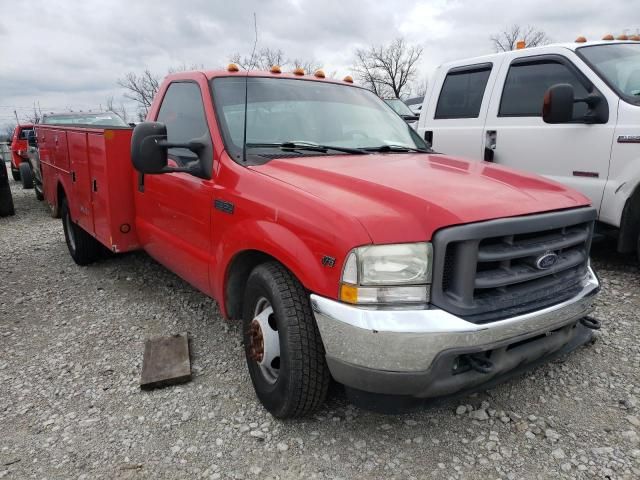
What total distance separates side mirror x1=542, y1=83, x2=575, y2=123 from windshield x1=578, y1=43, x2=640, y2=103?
524 mm

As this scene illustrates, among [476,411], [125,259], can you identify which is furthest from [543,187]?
[125,259]

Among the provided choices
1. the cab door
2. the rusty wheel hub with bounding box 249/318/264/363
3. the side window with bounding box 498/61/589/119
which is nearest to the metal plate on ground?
the cab door

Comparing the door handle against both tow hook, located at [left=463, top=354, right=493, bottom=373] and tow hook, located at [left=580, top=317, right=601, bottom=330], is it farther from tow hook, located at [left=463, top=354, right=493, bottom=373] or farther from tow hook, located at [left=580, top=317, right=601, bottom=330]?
tow hook, located at [left=463, top=354, right=493, bottom=373]

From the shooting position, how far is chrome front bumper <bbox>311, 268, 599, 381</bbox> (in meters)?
2.01

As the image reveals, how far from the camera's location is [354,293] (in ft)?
6.82

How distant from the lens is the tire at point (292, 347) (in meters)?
2.33

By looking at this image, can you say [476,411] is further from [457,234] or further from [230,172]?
[230,172]

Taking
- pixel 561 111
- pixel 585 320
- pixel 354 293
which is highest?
pixel 561 111

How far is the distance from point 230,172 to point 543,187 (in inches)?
66.3

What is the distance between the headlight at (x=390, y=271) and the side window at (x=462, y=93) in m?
3.74

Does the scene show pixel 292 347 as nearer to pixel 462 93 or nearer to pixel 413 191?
pixel 413 191

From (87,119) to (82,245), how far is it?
5945 mm

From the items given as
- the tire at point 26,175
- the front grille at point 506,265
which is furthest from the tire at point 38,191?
the front grille at point 506,265

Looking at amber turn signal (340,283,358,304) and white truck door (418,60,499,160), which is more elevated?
white truck door (418,60,499,160)
